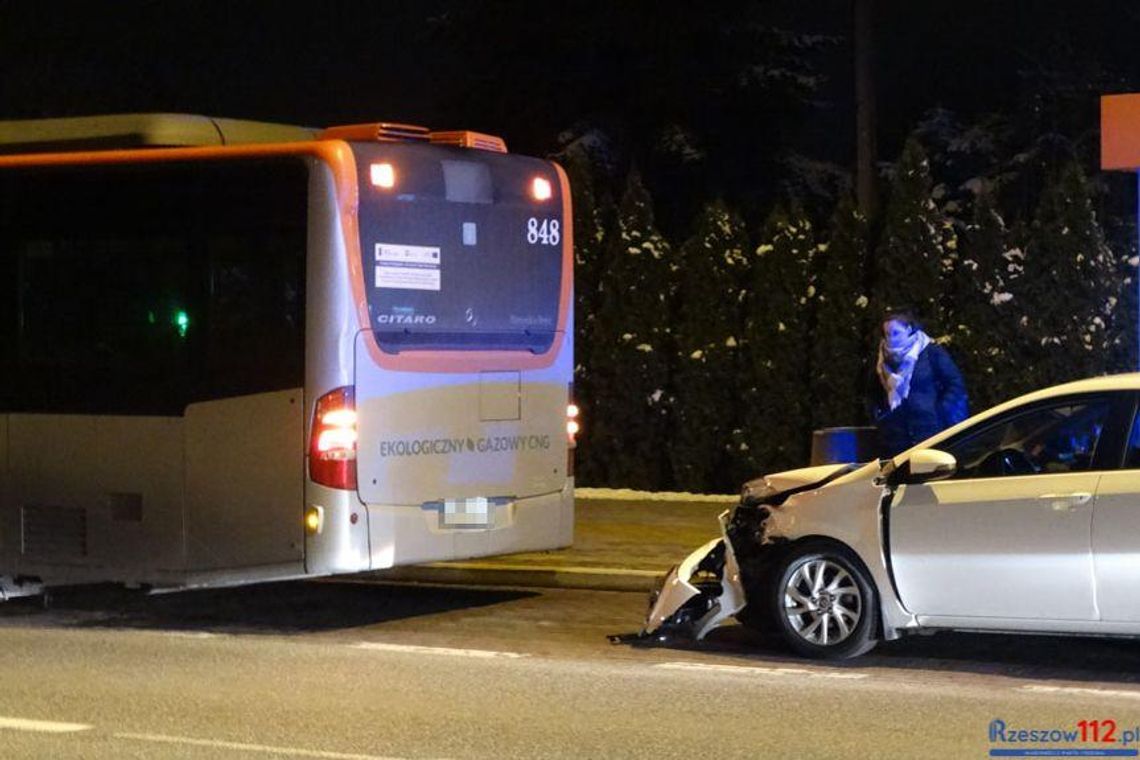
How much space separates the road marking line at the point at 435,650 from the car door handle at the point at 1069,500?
308 centimetres

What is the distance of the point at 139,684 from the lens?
10070 mm

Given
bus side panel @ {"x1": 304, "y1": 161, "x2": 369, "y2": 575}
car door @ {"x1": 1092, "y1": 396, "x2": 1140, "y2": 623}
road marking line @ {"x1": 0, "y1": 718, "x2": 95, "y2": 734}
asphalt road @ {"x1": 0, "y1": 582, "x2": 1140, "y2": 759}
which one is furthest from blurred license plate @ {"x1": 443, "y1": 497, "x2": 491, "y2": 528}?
car door @ {"x1": 1092, "y1": 396, "x2": 1140, "y2": 623}

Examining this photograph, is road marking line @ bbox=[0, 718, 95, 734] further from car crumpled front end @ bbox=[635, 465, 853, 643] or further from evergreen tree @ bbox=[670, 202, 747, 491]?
evergreen tree @ bbox=[670, 202, 747, 491]

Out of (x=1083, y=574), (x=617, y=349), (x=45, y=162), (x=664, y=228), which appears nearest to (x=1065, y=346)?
(x=617, y=349)

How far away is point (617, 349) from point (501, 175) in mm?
7162

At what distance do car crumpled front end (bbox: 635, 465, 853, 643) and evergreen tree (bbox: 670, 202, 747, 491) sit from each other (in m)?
8.10

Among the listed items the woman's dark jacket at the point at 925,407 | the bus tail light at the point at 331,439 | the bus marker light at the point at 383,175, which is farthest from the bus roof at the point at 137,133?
the woman's dark jacket at the point at 925,407

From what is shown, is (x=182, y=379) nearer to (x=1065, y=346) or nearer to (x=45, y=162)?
(x=45, y=162)

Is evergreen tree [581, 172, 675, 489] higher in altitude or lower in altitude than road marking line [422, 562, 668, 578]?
higher

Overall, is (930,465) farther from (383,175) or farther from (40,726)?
(40,726)

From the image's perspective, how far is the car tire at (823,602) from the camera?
1040 cm

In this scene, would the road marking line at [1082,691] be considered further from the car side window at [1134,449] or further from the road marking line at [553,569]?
the road marking line at [553,569]

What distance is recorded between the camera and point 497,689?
32.3ft

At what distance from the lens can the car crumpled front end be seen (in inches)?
424
